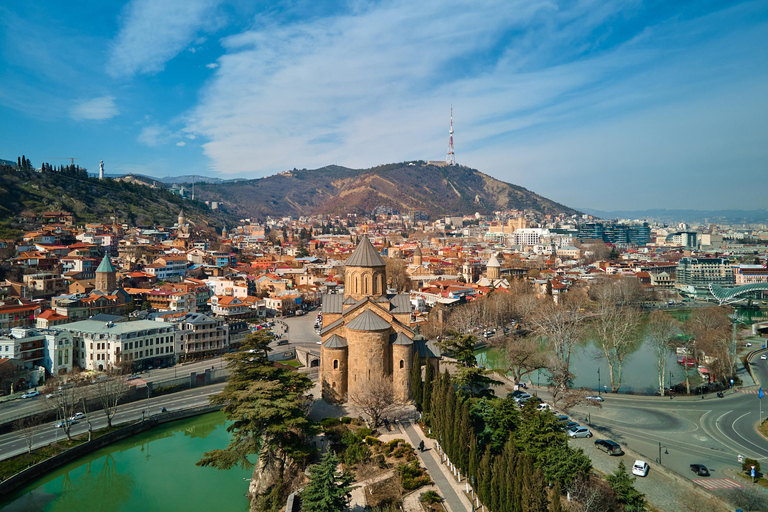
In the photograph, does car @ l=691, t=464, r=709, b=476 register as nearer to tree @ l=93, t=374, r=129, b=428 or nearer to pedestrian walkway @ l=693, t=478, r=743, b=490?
pedestrian walkway @ l=693, t=478, r=743, b=490

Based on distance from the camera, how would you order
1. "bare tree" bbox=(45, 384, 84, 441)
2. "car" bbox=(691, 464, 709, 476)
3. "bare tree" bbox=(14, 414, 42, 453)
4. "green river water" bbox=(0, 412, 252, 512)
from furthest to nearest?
"bare tree" bbox=(45, 384, 84, 441)
"bare tree" bbox=(14, 414, 42, 453)
"green river water" bbox=(0, 412, 252, 512)
"car" bbox=(691, 464, 709, 476)

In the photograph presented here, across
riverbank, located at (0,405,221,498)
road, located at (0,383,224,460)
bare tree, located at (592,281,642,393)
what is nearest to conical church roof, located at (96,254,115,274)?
road, located at (0,383,224,460)

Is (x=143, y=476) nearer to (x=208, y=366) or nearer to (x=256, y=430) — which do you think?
(x=256, y=430)

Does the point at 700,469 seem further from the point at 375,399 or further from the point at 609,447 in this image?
the point at 375,399

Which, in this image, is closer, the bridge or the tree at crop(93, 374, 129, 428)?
the tree at crop(93, 374, 129, 428)

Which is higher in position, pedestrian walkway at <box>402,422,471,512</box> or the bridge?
the bridge

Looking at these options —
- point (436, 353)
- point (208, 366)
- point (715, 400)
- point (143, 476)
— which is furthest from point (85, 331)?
point (715, 400)
